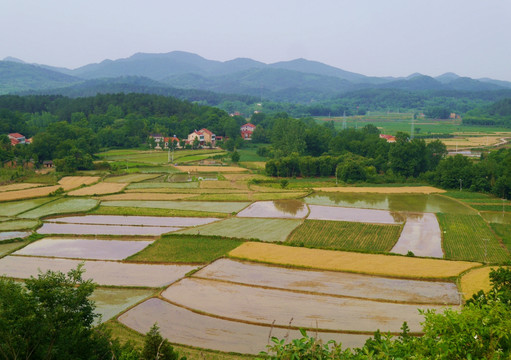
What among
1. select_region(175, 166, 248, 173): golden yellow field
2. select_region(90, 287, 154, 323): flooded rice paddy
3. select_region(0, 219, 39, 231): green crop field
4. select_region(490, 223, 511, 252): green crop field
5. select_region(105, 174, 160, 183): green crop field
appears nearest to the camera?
select_region(90, 287, 154, 323): flooded rice paddy

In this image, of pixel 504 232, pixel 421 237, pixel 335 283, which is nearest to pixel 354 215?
pixel 421 237

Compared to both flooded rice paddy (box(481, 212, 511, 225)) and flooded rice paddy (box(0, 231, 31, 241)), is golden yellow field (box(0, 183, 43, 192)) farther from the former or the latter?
flooded rice paddy (box(481, 212, 511, 225))

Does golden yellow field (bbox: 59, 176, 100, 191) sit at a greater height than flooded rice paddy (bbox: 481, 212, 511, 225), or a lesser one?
greater

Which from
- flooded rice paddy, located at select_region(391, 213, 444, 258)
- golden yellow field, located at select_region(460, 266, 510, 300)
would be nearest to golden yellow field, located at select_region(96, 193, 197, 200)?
flooded rice paddy, located at select_region(391, 213, 444, 258)

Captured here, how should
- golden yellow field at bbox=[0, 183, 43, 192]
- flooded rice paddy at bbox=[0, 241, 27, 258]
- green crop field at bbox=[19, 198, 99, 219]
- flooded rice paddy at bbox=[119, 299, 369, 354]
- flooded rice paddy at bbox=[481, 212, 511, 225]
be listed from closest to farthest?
flooded rice paddy at bbox=[119, 299, 369, 354] < flooded rice paddy at bbox=[0, 241, 27, 258] < flooded rice paddy at bbox=[481, 212, 511, 225] < green crop field at bbox=[19, 198, 99, 219] < golden yellow field at bbox=[0, 183, 43, 192]

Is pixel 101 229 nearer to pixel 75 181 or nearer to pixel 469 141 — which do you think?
pixel 75 181

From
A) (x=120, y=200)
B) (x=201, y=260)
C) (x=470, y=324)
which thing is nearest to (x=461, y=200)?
(x=201, y=260)

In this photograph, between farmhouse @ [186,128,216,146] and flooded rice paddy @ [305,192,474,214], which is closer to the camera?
flooded rice paddy @ [305,192,474,214]

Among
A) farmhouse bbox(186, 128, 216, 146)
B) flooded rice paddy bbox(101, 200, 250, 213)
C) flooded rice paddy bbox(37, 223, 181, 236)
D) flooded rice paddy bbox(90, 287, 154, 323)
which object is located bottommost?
flooded rice paddy bbox(90, 287, 154, 323)
